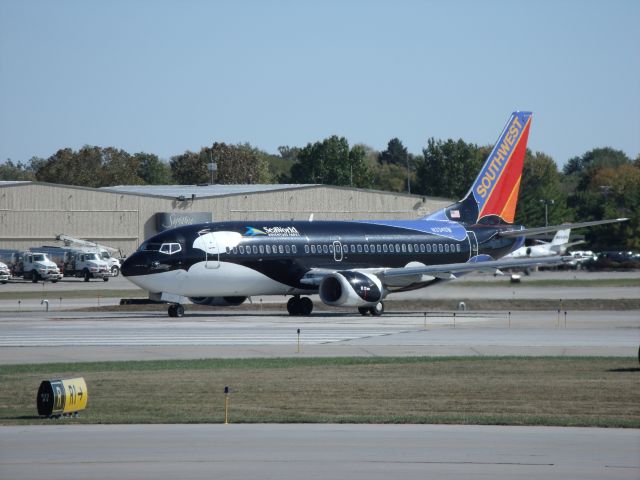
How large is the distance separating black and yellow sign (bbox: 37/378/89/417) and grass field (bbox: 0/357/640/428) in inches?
13.5

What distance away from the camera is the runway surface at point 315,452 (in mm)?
16375

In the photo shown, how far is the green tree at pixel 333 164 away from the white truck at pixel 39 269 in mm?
78049

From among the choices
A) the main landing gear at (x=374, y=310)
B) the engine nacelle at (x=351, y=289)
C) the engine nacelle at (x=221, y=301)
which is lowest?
the main landing gear at (x=374, y=310)

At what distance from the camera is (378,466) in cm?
1683

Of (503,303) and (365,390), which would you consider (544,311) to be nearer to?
(503,303)

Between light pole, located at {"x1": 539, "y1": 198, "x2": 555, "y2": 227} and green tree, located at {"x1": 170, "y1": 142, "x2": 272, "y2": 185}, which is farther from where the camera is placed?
green tree, located at {"x1": 170, "y1": 142, "x2": 272, "y2": 185}

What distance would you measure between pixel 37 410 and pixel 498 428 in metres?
8.86

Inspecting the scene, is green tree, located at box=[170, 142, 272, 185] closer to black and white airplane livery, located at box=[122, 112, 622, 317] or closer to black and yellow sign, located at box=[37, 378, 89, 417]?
black and white airplane livery, located at box=[122, 112, 622, 317]

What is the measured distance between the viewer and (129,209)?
103000 millimetres

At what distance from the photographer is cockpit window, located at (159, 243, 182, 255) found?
49.6 metres

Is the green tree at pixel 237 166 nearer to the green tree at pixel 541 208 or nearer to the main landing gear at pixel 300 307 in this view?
the green tree at pixel 541 208

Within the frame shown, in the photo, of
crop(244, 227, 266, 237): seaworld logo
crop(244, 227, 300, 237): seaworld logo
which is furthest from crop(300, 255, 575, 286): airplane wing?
crop(244, 227, 266, 237): seaworld logo

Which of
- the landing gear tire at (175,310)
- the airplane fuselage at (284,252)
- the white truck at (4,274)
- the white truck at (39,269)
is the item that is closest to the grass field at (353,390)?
the airplane fuselage at (284,252)

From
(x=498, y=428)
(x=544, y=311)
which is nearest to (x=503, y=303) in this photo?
(x=544, y=311)
